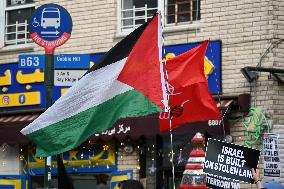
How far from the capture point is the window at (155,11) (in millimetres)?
14453

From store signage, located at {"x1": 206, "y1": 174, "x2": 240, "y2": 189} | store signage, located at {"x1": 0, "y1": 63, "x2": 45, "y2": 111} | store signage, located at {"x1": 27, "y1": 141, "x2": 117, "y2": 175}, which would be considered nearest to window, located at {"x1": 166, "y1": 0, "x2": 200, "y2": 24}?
store signage, located at {"x1": 27, "y1": 141, "x2": 117, "y2": 175}

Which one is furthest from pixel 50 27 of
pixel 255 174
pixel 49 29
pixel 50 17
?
pixel 255 174

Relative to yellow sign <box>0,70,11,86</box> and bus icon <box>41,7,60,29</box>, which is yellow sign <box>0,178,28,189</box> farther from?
bus icon <box>41,7,60,29</box>

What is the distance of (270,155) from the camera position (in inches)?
511

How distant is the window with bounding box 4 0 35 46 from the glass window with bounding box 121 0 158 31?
2.12 meters

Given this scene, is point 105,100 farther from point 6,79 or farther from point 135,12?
point 6,79

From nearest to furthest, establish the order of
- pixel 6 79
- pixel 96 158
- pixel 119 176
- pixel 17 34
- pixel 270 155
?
pixel 270 155 → pixel 119 176 → pixel 96 158 → pixel 6 79 → pixel 17 34

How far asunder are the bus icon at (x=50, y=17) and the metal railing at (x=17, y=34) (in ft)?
15.0

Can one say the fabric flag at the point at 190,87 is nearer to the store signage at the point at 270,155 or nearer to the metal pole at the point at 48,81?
the metal pole at the point at 48,81

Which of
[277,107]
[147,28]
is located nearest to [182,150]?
[277,107]

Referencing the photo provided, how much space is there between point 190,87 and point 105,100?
200 cm

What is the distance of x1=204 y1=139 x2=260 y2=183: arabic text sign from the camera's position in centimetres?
991

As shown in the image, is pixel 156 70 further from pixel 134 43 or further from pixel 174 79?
pixel 174 79

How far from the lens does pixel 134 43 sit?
948cm
